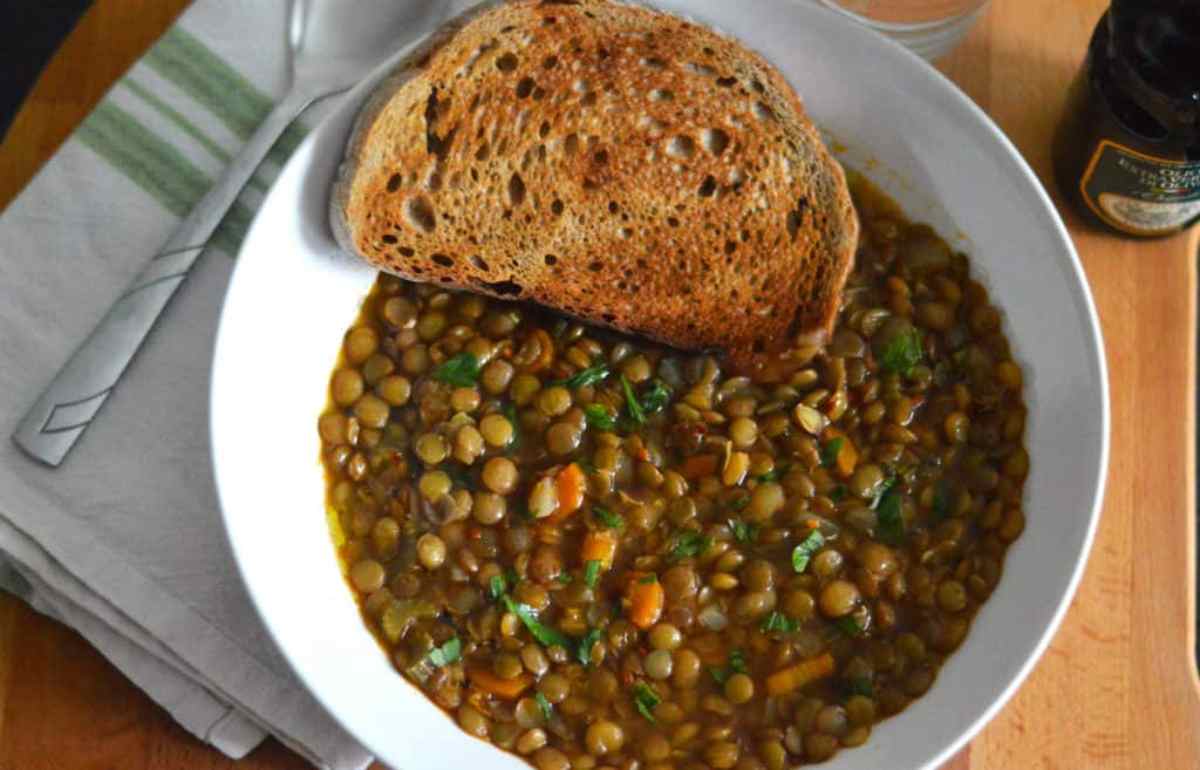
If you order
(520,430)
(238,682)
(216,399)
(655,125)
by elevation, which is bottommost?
(238,682)

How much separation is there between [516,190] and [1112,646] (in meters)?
1.24

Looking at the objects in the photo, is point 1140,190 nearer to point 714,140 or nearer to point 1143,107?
point 1143,107

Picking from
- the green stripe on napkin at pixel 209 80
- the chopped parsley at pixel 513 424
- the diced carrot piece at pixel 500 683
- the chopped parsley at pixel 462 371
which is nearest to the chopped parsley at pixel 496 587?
the diced carrot piece at pixel 500 683

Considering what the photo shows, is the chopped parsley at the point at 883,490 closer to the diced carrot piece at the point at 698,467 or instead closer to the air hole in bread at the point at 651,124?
the diced carrot piece at the point at 698,467

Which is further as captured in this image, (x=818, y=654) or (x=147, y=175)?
(x=147, y=175)

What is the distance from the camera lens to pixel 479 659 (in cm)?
241

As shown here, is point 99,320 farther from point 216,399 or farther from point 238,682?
point 238,682

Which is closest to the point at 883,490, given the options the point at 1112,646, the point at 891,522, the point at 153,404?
the point at 891,522

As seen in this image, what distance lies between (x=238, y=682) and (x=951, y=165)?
1427 millimetres

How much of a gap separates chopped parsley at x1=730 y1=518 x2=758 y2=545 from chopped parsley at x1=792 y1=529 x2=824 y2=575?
7cm

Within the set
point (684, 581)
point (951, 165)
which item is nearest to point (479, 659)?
point (684, 581)

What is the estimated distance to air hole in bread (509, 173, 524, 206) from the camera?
2.46m

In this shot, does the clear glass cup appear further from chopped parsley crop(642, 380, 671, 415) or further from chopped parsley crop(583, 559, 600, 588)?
chopped parsley crop(583, 559, 600, 588)

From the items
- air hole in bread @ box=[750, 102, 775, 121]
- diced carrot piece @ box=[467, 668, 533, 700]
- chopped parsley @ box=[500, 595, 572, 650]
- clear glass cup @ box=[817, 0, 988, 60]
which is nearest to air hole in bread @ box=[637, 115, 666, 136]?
air hole in bread @ box=[750, 102, 775, 121]
